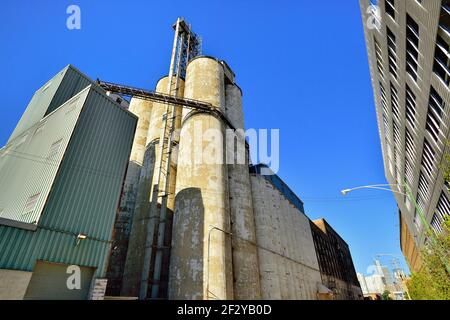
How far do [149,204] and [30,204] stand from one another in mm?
11418

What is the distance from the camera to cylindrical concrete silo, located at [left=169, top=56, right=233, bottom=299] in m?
17.0

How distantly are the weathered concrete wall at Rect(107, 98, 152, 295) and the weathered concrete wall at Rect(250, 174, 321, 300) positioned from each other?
41.1 feet

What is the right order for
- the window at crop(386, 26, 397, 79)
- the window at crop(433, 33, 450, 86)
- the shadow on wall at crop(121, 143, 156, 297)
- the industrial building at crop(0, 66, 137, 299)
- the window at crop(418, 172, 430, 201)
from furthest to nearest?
the window at crop(418, 172, 430, 201) → the shadow on wall at crop(121, 143, 156, 297) → the window at crop(386, 26, 397, 79) → the window at crop(433, 33, 450, 86) → the industrial building at crop(0, 66, 137, 299)

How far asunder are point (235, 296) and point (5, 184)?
17270 millimetres

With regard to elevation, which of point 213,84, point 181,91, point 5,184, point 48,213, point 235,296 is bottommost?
point 235,296

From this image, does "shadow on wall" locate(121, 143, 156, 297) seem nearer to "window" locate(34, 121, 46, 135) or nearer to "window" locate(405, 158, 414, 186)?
"window" locate(34, 121, 46, 135)

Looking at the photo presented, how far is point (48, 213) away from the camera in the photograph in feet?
37.0

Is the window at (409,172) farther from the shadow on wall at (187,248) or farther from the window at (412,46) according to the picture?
the shadow on wall at (187,248)

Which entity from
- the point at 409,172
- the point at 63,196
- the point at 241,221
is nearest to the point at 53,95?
the point at 63,196

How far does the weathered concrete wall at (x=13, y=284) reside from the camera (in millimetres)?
9109

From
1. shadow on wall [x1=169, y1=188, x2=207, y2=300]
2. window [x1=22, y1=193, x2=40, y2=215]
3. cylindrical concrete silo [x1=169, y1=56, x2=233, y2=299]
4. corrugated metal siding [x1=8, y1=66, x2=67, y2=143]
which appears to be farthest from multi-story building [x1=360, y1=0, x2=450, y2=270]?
corrugated metal siding [x1=8, y1=66, x2=67, y2=143]

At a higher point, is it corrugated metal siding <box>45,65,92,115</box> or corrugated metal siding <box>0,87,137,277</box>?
corrugated metal siding <box>45,65,92,115</box>
